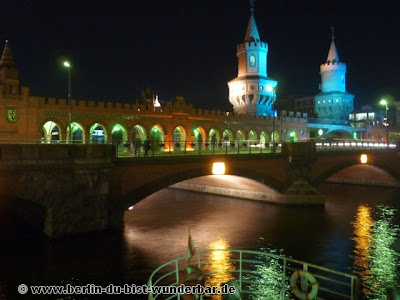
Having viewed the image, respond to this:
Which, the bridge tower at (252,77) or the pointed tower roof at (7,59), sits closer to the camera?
the pointed tower roof at (7,59)

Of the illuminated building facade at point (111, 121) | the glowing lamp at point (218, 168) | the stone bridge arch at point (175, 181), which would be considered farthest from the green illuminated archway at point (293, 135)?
the glowing lamp at point (218, 168)

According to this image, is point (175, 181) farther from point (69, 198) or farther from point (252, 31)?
point (252, 31)

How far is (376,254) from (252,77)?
46321 mm

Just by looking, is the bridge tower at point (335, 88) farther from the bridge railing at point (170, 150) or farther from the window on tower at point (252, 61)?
the bridge railing at point (170, 150)

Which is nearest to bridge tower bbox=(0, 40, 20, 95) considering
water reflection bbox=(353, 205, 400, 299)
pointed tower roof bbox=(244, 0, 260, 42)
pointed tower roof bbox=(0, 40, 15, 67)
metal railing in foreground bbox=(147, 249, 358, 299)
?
pointed tower roof bbox=(0, 40, 15, 67)

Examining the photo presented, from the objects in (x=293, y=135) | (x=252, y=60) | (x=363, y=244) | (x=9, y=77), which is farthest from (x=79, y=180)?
(x=293, y=135)

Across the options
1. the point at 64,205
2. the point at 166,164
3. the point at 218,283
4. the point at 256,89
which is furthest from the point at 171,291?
the point at 256,89

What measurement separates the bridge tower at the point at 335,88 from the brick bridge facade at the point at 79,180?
203ft

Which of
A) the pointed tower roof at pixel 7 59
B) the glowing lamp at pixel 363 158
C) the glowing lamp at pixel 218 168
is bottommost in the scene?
the glowing lamp at pixel 218 168

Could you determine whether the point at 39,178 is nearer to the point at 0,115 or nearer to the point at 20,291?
the point at 20,291

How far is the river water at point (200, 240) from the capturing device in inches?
671

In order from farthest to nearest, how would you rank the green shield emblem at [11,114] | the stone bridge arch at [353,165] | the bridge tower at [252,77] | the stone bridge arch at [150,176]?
the bridge tower at [252,77] < the stone bridge arch at [353,165] < the green shield emblem at [11,114] < the stone bridge arch at [150,176]

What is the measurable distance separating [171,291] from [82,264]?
15.9 ft

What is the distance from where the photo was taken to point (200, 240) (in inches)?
902
